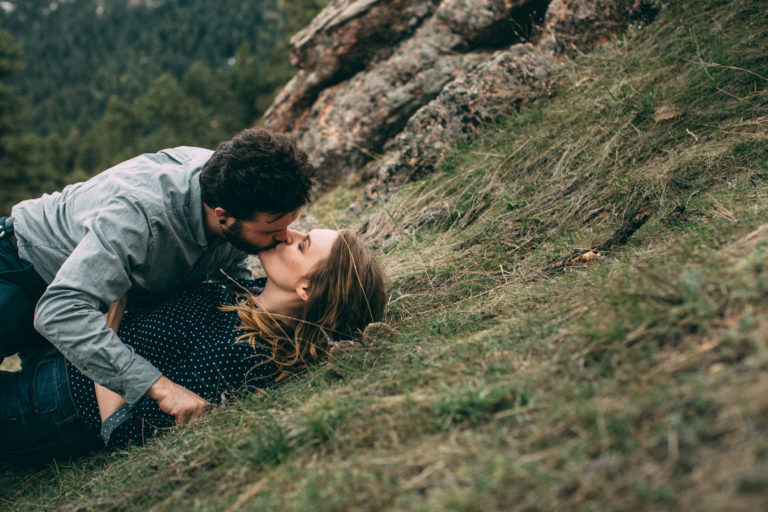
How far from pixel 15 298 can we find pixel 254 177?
4.44ft

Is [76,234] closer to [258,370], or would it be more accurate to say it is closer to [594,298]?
[258,370]

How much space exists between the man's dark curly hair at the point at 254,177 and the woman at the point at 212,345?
24 cm

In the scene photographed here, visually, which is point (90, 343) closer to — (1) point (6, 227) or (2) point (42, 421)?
(2) point (42, 421)

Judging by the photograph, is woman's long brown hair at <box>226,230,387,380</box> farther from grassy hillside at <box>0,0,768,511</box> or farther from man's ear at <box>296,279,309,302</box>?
grassy hillside at <box>0,0,768,511</box>

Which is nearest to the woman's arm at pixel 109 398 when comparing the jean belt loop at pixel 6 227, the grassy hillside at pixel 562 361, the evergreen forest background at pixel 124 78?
the grassy hillside at pixel 562 361

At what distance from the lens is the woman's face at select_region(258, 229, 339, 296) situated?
2564 millimetres

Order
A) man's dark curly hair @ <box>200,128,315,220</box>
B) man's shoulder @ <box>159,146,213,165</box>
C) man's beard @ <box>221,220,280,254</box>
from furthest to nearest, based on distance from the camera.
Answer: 1. man's shoulder @ <box>159,146,213,165</box>
2. man's beard @ <box>221,220,280,254</box>
3. man's dark curly hair @ <box>200,128,315,220</box>

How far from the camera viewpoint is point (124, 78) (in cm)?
3462

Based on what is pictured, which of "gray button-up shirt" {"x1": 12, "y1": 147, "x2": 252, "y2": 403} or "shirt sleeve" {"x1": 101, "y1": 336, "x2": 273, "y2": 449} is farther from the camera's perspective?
"shirt sleeve" {"x1": 101, "y1": 336, "x2": 273, "y2": 449}

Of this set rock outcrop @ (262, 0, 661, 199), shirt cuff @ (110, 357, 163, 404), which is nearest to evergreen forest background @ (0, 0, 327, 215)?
rock outcrop @ (262, 0, 661, 199)

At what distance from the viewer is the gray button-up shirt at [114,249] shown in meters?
2.13

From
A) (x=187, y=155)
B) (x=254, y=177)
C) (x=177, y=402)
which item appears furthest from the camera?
(x=187, y=155)

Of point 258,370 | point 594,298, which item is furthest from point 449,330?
point 258,370

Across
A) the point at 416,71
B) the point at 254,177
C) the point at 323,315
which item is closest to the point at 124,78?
the point at 416,71
